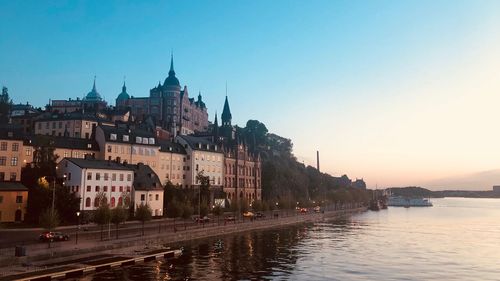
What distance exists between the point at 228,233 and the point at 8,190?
1668 inches

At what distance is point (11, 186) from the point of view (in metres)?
83.1

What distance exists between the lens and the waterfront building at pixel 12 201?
264ft

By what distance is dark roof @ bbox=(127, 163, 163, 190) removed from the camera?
102681mm

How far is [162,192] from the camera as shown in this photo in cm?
10694

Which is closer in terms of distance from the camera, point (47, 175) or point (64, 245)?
point (64, 245)

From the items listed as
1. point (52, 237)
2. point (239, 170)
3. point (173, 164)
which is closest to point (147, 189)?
point (173, 164)

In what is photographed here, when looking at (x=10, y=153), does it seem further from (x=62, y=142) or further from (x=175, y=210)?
(x=175, y=210)

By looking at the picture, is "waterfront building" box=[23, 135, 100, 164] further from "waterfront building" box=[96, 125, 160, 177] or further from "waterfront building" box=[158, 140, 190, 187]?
"waterfront building" box=[158, 140, 190, 187]

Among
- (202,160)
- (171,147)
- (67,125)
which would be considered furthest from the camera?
(202,160)

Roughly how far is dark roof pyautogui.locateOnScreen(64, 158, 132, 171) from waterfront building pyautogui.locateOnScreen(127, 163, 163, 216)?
142 inches

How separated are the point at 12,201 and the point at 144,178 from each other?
29.5 metres

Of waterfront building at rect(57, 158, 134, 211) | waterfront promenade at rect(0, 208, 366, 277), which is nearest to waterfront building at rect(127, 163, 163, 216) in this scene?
waterfront building at rect(57, 158, 134, 211)

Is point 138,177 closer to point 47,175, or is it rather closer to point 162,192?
point 162,192

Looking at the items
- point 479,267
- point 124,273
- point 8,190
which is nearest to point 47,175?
point 8,190
